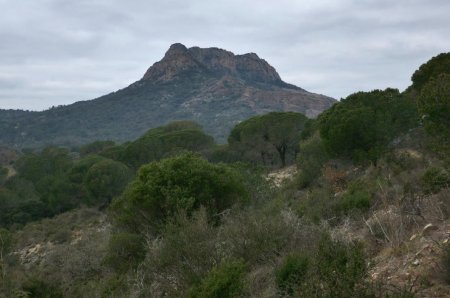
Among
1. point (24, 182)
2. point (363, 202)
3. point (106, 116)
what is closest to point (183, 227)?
point (363, 202)

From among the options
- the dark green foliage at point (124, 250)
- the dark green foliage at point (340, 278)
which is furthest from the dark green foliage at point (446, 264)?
the dark green foliage at point (124, 250)

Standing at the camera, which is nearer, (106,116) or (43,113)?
(106,116)

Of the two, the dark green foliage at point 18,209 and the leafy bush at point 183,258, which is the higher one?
the leafy bush at point 183,258

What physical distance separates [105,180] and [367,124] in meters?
20.9

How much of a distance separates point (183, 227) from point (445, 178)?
598cm

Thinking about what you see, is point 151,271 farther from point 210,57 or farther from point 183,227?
point 210,57

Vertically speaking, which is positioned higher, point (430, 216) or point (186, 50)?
point (186, 50)

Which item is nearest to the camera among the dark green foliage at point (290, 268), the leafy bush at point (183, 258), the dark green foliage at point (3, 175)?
the dark green foliage at point (290, 268)

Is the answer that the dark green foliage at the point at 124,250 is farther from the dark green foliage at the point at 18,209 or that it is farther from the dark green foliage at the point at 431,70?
the dark green foliage at the point at 18,209

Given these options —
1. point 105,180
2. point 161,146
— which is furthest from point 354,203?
point 161,146

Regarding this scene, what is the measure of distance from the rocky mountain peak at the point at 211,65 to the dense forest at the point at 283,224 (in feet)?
432

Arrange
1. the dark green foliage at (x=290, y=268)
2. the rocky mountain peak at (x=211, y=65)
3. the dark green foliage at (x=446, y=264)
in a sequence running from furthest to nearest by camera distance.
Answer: the rocky mountain peak at (x=211, y=65) → the dark green foliage at (x=290, y=268) → the dark green foliage at (x=446, y=264)

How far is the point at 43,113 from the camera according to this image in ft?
531

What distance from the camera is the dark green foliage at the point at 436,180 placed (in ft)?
31.6
